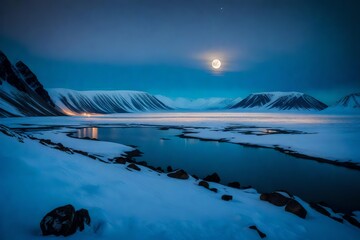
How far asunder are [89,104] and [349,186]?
191 metres

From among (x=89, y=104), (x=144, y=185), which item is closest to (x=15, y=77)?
(x=89, y=104)

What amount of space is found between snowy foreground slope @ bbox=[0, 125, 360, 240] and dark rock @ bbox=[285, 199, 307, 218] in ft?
0.67

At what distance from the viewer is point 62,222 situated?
425 centimetres

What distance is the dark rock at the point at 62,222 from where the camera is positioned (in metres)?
Answer: 4.16

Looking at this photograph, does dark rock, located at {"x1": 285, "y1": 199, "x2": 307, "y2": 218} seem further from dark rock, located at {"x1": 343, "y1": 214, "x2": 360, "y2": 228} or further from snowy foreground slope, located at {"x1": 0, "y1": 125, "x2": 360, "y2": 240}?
dark rock, located at {"x1": 343, "y1": 214, "x2": 360, "y2": 228}

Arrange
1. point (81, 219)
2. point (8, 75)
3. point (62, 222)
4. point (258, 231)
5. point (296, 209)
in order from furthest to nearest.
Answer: point (8, 75) < point (296, 209) < point (258, 231) < point (81, 219) < point (62, 222)

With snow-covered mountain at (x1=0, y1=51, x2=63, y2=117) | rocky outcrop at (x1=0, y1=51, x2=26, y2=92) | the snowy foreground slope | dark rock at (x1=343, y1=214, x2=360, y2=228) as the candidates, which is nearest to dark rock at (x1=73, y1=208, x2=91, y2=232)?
the snowy foreground slope

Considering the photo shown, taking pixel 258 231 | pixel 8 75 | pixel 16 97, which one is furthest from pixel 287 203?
pixel 8 75

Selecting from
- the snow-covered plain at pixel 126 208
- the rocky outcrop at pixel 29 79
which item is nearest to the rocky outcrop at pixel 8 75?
the rocky outcrop at pixel 29 79

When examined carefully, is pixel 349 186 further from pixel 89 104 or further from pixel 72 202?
pixel 89 104

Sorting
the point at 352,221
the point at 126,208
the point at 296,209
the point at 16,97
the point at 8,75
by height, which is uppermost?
the point at 8,75

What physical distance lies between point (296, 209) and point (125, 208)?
4.95 meters

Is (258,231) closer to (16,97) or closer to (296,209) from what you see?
(296,209)

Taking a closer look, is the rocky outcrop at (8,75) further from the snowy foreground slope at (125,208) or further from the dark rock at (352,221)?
the dark rock at (352,221)
